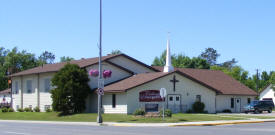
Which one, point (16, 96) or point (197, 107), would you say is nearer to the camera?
point (197, 107)

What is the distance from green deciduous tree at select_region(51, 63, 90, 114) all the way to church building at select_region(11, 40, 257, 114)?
1805mm

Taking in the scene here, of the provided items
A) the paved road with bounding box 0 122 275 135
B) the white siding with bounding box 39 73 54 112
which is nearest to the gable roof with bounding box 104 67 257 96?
the white siding with bounding box 39 73 54 112

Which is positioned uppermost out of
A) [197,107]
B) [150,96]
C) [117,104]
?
[150,96]

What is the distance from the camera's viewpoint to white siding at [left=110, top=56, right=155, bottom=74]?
1956 inches

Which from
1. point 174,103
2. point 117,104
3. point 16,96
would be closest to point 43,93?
point 16,96

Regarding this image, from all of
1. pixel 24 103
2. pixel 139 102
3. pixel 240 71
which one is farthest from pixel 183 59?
pixel 139 102

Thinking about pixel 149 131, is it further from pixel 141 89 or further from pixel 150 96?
pixel 141 89

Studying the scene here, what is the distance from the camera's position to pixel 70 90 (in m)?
42.8

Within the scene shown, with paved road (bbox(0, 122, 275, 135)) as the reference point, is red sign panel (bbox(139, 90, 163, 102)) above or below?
above

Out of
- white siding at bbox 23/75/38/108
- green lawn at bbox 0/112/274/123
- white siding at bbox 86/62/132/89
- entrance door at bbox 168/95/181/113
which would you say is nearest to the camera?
green lawn at bbox 0/112/274/123

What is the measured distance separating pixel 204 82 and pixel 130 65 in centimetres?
923

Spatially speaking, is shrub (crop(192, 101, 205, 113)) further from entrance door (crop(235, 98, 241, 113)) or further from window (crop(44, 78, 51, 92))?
window (crop(44, 78, 51, 92))

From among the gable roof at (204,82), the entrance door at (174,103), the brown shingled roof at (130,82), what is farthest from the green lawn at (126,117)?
the gable roof at (204,82)

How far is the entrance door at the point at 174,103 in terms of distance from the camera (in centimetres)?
4397
